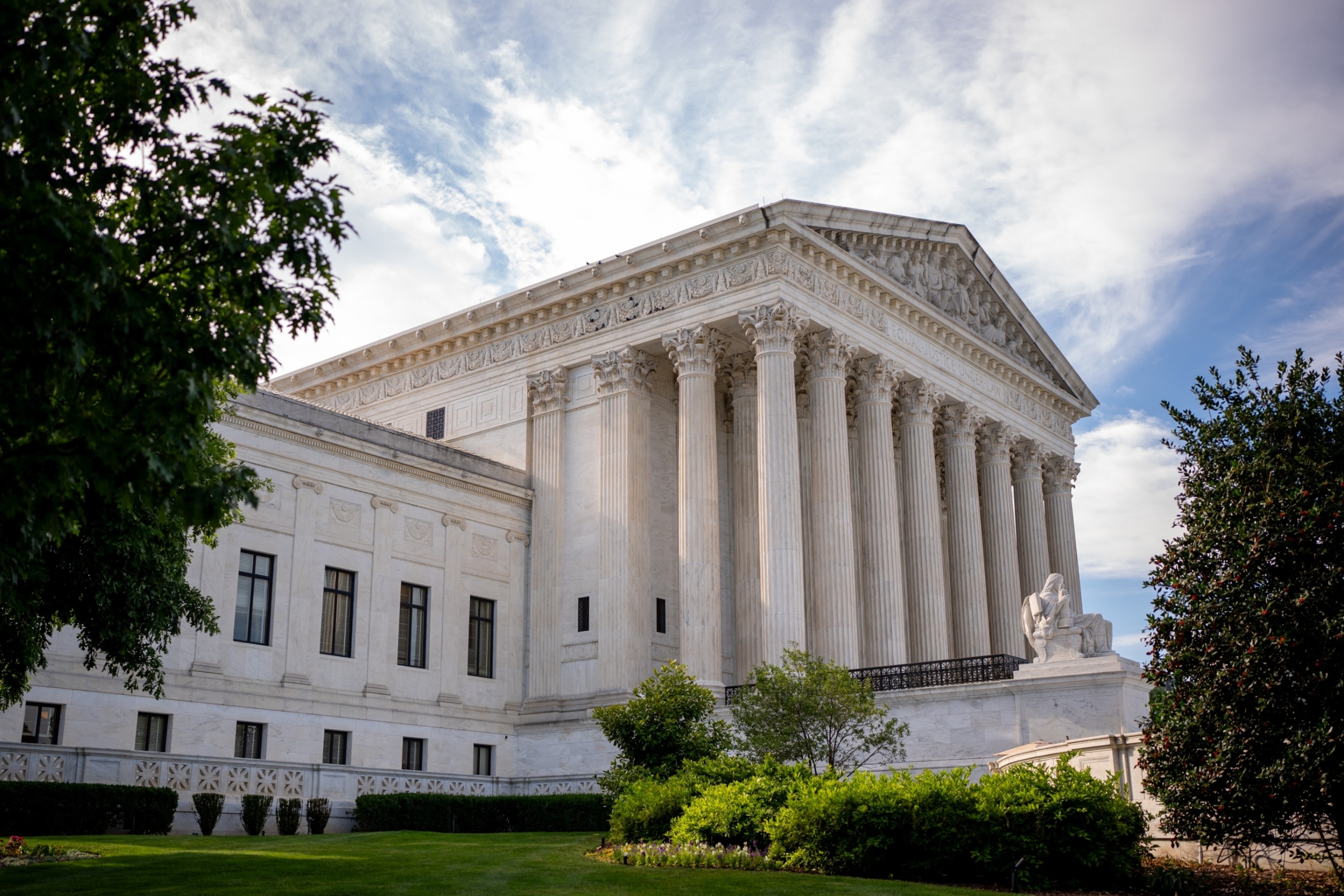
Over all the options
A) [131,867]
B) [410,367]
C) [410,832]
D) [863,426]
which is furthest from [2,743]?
[863,426]

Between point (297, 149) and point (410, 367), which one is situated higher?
point (410, 367)

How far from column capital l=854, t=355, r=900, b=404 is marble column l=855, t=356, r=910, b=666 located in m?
0.02

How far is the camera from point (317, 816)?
105 ft

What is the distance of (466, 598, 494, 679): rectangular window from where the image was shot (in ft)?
137

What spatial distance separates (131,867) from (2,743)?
11815 millimetres

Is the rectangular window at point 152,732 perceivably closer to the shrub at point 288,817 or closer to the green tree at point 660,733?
the shrub at point 288,817

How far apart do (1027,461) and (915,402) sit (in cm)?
1048

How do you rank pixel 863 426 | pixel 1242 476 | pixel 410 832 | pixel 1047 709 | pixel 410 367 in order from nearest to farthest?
1. pixel 1242 476
2. pixel 410 832
3. pixel 1047 709
4. pixel 863 426
5. pixel 410 367

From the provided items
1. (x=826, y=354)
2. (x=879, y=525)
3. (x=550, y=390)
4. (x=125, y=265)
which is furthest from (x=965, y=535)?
(x=125, y=265)

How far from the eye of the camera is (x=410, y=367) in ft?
165

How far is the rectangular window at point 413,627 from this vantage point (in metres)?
39.8

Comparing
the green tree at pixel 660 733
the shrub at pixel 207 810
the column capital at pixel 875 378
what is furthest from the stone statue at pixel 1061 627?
the shrub at pixel 207 810

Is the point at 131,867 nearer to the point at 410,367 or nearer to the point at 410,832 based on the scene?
the point at 410,832

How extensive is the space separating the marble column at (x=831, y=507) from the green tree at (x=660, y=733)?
11.8 metres
